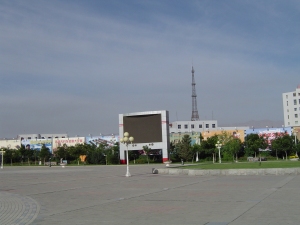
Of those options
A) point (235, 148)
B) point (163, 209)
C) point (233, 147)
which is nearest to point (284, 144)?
point (235, 148)

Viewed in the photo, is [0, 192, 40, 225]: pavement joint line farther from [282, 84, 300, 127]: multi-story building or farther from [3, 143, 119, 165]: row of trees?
[282, 84, 300, 127]: multi-story building

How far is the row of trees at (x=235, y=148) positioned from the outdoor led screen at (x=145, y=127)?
280 inches

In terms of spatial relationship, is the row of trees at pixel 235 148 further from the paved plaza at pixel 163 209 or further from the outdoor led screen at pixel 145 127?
the paved plaza at pixel 163 209

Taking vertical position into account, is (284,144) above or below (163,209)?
above

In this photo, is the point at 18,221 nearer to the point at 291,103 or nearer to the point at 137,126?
the point at 137,126

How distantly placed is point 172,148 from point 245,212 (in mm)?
77837

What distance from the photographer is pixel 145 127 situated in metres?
78.8

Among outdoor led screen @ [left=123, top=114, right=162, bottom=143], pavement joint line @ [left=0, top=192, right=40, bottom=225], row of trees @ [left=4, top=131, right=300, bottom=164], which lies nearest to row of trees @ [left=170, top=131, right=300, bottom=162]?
row of trees @ [left=4, top=131, right=300, bottom=164]

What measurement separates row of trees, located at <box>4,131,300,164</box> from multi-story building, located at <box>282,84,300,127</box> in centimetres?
4149

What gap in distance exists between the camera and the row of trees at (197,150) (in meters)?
78.8

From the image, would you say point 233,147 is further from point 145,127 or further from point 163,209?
point 163,209

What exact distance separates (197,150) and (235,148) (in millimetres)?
8557

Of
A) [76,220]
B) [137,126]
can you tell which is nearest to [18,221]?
[76,220]

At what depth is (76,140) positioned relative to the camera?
10356 centimetres
